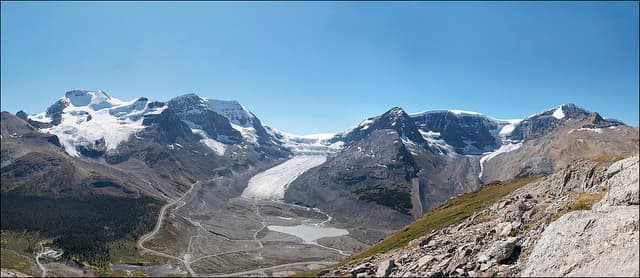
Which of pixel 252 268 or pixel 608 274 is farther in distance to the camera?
pixel 252 268

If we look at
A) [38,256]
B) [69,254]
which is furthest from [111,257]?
[38,256]

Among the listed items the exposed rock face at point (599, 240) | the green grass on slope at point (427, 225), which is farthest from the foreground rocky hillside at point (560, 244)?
the green grass on slope at point (427, 225)

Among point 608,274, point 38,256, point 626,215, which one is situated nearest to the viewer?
point 608,274

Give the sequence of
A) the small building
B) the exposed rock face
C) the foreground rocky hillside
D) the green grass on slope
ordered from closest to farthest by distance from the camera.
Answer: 1. the exposed rock face
2. the foreground rocky hillside
3. the green grass on slope
4. the small building

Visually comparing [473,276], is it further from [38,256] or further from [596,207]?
[38,256]

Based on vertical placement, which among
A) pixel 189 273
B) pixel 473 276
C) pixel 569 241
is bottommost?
pixel 189 273

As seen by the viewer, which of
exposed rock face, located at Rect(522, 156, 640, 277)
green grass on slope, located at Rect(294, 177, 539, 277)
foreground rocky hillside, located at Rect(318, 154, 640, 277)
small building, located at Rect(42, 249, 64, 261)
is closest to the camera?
exposed rock face, located at Rect(522, 156, 640, 277)

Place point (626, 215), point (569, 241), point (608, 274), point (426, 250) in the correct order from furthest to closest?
1. point (426, 250)
2. point (569, 241)
3. point (626, 215)
4. point (608, 274)

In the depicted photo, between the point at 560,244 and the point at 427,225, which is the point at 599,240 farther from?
the point at 427,225

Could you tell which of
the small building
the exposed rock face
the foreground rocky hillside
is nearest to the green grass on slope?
the foreground rocky hillside

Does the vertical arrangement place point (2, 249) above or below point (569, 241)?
below

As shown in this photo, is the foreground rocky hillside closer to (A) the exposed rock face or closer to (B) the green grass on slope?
(A) the exposed rock face
